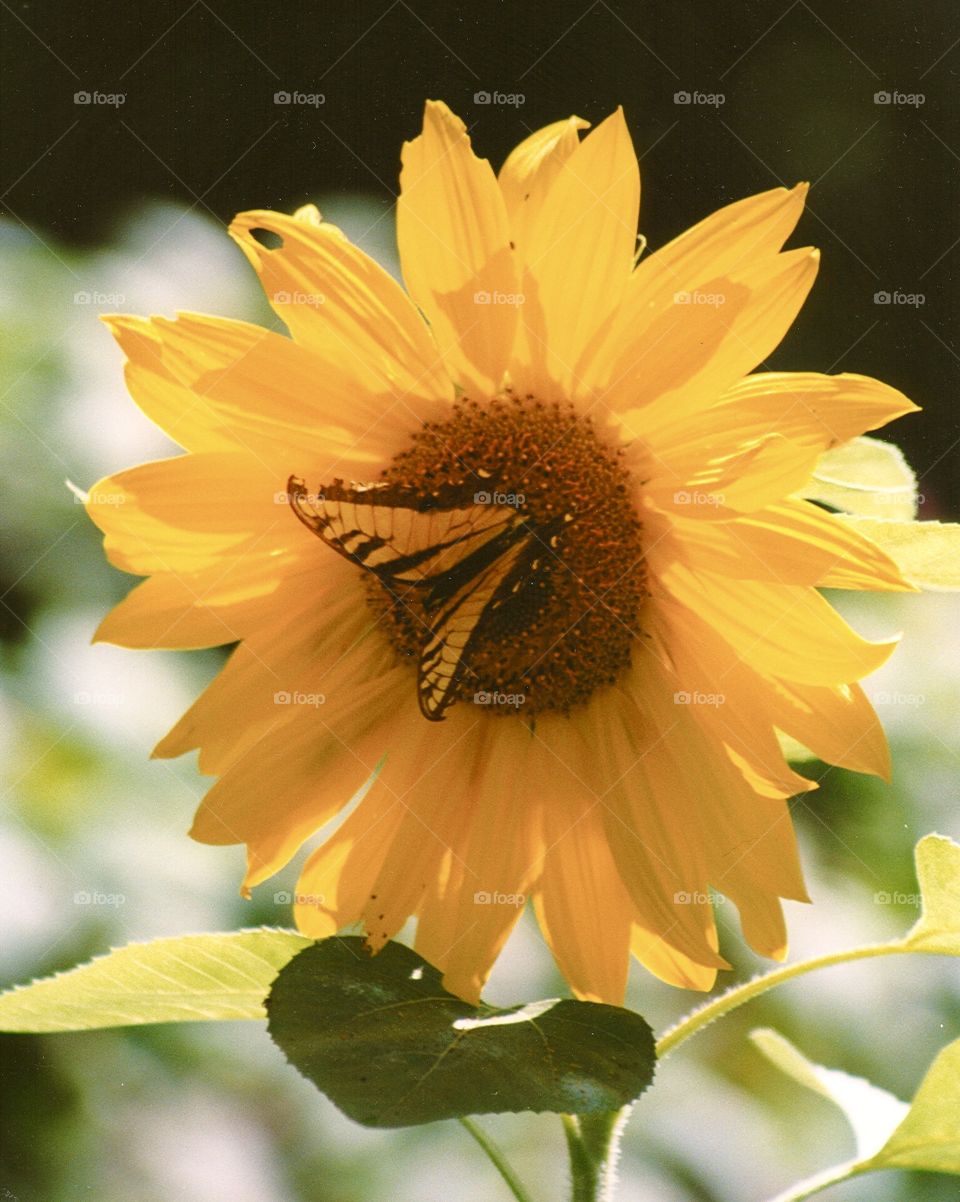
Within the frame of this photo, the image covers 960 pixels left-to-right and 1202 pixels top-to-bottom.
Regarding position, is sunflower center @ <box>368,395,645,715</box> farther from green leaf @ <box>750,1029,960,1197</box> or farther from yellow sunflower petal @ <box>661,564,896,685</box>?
green leaf @ <box>750,1029,960,1197</box>

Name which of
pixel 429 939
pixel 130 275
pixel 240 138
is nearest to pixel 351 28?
pixel 240 138

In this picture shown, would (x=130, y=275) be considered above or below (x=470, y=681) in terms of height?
above

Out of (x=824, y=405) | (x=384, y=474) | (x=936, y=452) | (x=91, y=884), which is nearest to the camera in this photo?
(x=824, y=405)

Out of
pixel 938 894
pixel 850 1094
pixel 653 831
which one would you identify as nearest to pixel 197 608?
pixel 653 831

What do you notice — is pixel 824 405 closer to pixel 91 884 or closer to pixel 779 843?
pixel 779 843

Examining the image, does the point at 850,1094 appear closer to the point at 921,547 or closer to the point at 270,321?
the point at 921,547

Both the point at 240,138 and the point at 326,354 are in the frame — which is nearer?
the point at 326,354

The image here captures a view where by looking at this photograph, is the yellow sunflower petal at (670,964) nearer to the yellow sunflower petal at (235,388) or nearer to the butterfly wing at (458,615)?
the butterfly wing at (458,615)
